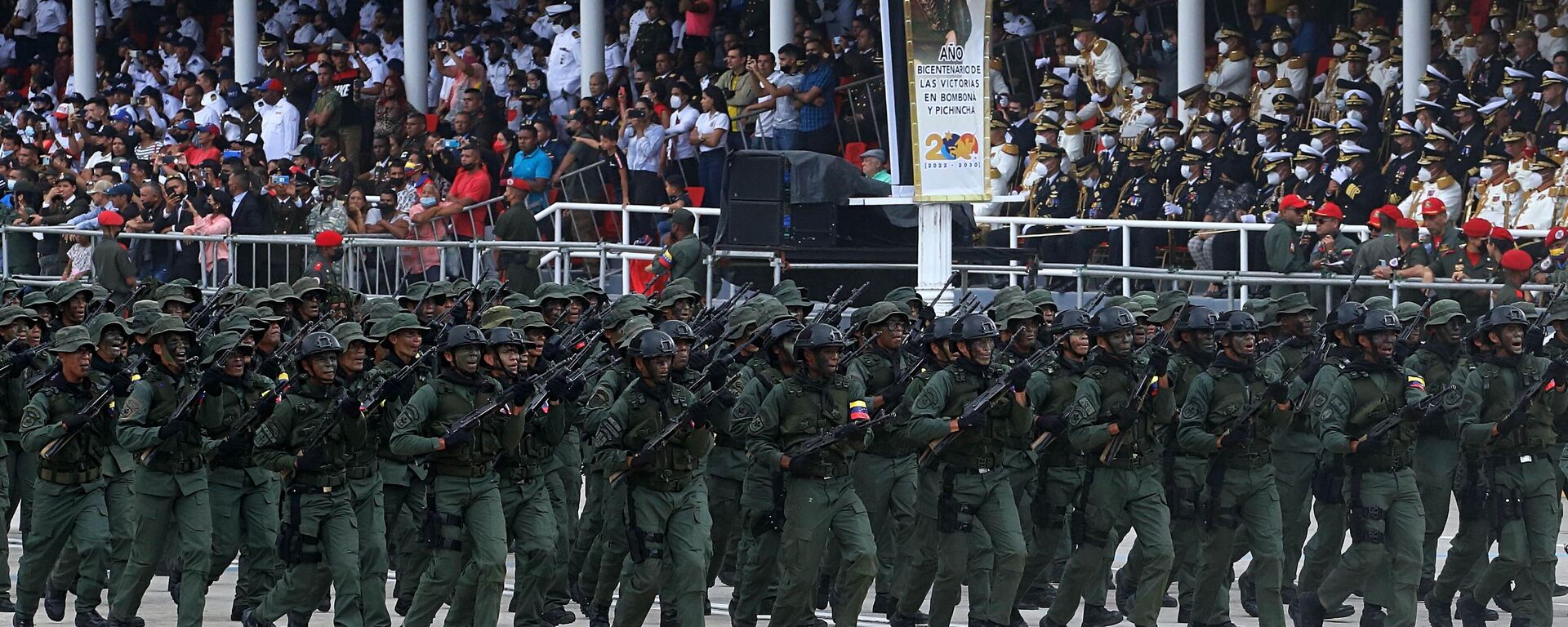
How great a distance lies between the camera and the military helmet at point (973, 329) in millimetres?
12750

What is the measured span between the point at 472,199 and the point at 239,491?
33.5 ft

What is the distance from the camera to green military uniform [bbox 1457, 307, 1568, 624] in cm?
1321

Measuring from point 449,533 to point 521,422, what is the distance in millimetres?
594

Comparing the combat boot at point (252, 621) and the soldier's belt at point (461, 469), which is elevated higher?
the soldier's belt at point (461, 469)

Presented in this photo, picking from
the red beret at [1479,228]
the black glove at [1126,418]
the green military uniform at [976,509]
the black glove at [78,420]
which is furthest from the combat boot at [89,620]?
the red beret at [1479,228]

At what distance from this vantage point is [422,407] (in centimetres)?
1194

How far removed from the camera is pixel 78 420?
12.8 meters

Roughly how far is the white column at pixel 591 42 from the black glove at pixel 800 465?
13.0 meters

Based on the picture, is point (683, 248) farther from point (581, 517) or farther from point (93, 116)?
point (93, 116)

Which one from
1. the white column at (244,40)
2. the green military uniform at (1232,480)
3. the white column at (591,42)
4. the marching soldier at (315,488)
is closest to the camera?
the marching soldier at (315,488)

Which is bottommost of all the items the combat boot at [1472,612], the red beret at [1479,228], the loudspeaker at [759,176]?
the combat boot at [1472,612]

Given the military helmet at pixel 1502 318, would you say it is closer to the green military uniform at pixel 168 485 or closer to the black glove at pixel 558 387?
the black glove at pixel 558 387

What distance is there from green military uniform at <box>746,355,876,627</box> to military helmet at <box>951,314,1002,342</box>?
0.68 metres

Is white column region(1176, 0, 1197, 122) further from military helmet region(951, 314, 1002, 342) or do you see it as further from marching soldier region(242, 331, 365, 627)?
marching soldier region(242, 331, 365, 627)
